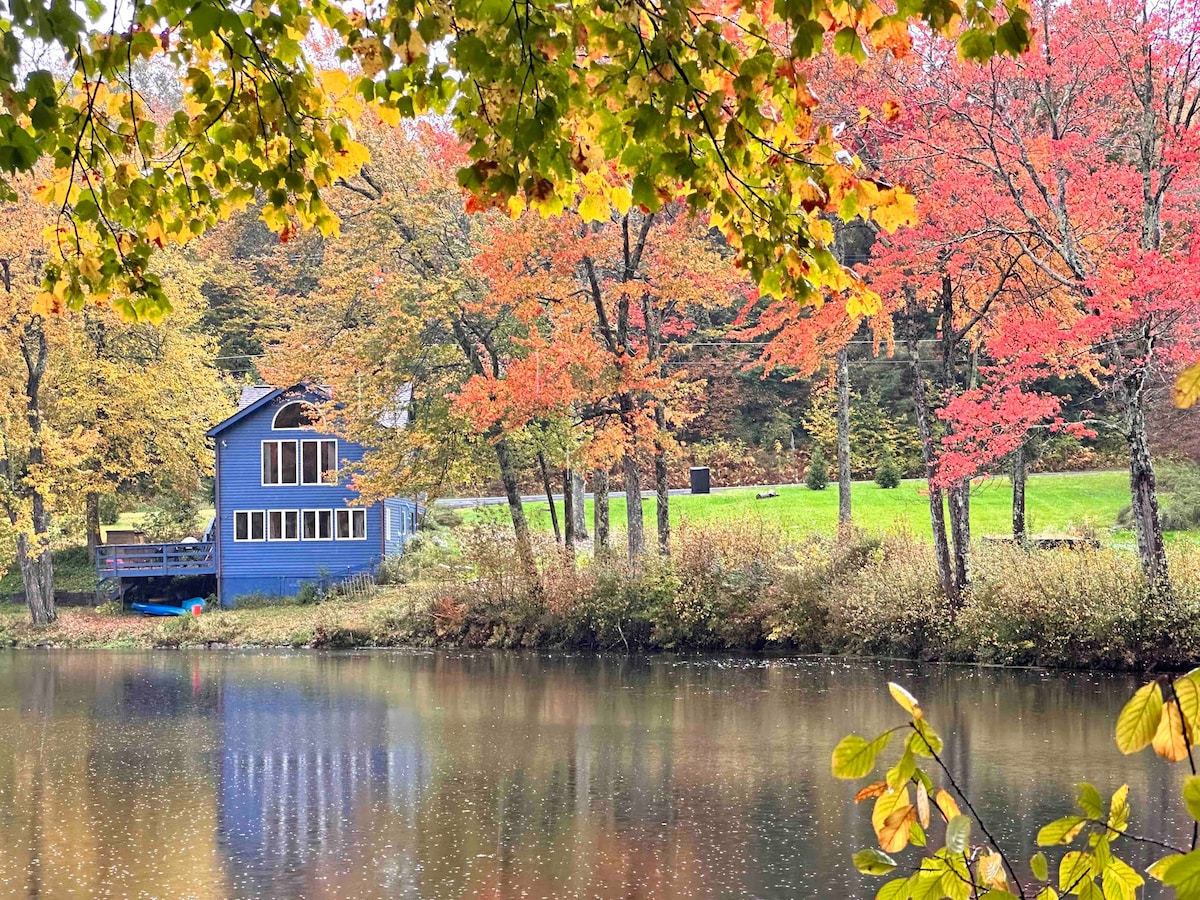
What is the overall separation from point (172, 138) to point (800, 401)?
43.7 m

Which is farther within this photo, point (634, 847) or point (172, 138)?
point (634, 847)

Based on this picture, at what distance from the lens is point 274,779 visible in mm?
14484

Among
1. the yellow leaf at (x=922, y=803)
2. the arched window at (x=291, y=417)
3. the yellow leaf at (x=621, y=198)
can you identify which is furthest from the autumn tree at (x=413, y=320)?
the yellow leaf at (x=922, y=803)

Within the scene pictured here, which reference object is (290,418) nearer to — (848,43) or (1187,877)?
(848,43)

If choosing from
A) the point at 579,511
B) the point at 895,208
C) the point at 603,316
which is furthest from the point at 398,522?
the point at 895,208

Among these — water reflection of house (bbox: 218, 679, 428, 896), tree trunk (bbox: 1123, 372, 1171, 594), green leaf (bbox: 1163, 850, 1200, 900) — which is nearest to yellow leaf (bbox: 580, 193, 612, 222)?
green leaf (bbox: 1163, 850, 1200, 900)

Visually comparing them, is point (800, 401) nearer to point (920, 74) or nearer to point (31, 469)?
point (31, 469)

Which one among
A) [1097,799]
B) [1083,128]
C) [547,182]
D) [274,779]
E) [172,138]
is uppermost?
[1083,128]

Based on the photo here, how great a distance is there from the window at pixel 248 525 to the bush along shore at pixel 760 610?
11.5ft

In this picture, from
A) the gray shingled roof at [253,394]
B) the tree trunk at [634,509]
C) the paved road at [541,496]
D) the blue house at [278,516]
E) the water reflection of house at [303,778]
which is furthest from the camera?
the paved road at [541,496]

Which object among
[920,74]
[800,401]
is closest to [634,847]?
[920,74]

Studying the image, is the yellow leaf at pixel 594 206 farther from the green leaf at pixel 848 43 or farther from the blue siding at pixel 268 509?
the blue siding at pixel 268 509

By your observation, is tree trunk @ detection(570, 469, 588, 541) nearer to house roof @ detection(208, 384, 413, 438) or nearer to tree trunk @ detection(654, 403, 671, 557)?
house roof @ detection(208, 384, 413, 438)

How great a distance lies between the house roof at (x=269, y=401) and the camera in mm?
30250
